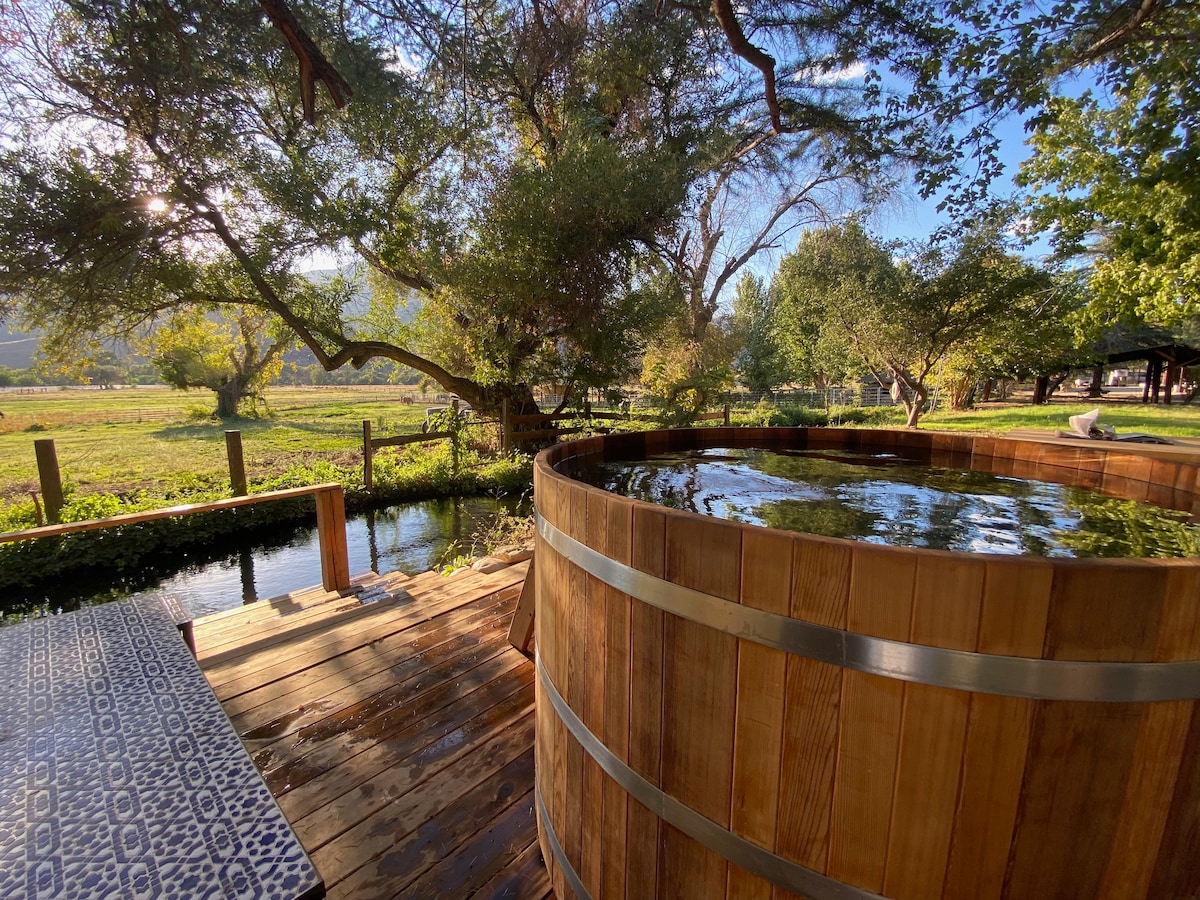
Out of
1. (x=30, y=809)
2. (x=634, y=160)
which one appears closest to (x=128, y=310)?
(x=634, y=160)

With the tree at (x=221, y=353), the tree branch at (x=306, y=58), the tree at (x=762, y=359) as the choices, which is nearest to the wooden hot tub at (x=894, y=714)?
the tree branch at (x=306, y=58)

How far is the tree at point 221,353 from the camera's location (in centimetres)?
904

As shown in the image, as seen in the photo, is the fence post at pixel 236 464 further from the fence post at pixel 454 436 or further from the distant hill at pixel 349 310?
the distant hill at pixel 349 310

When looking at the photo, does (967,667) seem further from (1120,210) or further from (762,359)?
(762,359)

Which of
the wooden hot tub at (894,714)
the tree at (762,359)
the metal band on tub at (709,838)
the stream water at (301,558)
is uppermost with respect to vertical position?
the tree at (762,359)

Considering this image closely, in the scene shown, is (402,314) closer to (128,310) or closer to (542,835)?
(128,310)

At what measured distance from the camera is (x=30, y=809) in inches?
32.9

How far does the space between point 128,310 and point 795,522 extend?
10304 millimetres

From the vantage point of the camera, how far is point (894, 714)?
726mm

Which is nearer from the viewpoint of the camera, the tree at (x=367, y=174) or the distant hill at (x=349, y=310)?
the tree at (x=367, y=174)

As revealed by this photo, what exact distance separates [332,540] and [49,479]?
510cm

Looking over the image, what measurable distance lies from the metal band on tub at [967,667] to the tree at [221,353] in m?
11.0

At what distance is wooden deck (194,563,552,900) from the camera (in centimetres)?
151

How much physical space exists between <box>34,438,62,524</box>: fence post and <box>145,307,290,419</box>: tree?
3412 millimetres
